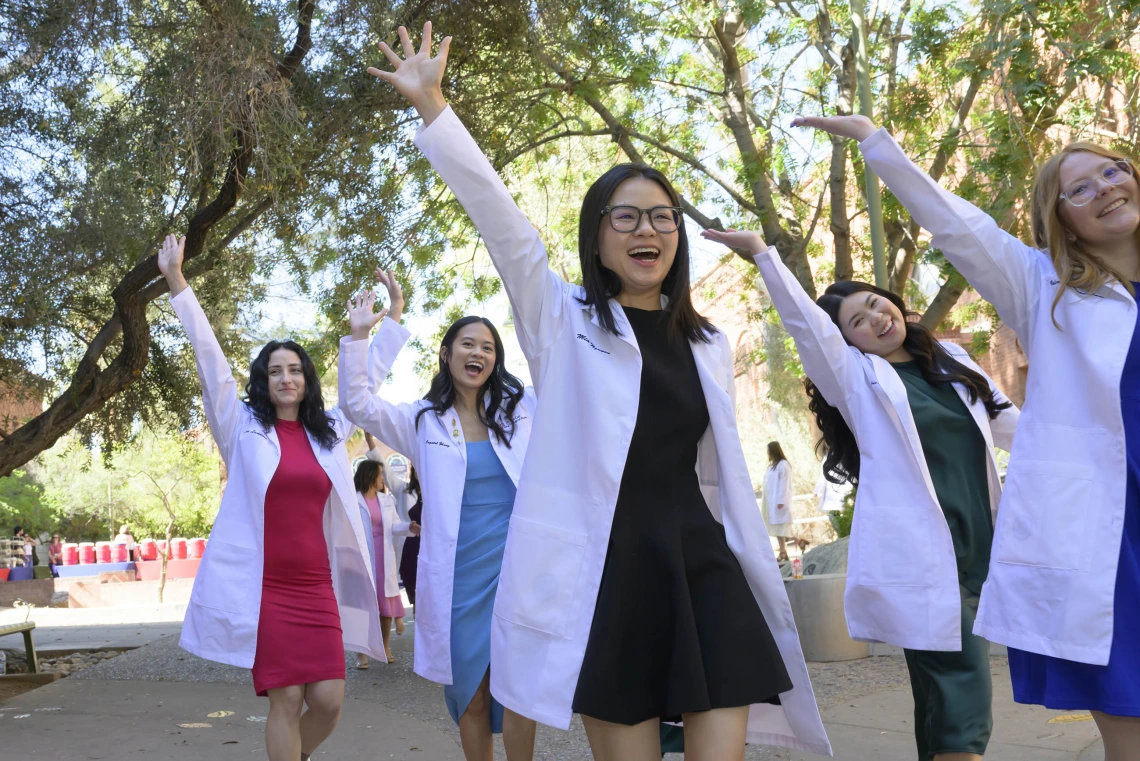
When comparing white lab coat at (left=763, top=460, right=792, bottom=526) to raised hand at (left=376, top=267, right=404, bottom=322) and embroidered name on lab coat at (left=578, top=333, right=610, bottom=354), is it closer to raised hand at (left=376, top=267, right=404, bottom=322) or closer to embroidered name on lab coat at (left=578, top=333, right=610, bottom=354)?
raised hand at (left=376, top=267, right=404, bottom=322)

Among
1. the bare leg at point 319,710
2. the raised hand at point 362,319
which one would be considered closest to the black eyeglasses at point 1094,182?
the raised hand at point 362,319

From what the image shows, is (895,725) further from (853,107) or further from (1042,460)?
(853,107)

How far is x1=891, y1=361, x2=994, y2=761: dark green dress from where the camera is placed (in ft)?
12.5

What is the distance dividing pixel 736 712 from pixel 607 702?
32 centimetres

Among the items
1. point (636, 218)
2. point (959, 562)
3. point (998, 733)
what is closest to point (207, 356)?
point (636, 218)

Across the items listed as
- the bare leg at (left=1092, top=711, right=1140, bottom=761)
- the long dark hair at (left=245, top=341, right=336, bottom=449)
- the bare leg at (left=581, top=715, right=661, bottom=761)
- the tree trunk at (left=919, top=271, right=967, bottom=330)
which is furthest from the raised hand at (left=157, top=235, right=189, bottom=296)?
the tree trunk at (left=919, top=271, right=967, bottom=330)

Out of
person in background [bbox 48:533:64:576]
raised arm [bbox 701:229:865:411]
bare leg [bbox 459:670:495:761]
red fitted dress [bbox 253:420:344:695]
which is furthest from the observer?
person in background [bbox 48:533:64:576]

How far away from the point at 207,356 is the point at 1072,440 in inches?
152

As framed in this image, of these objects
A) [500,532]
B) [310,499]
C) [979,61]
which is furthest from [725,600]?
[979,61]

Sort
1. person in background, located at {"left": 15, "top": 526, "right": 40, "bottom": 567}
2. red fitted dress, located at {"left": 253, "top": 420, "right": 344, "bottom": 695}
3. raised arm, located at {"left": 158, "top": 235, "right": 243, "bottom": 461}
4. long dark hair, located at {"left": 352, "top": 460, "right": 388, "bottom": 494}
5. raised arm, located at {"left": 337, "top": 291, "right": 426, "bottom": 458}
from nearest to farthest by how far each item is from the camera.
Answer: red fitted dress, located at {"left": 253, "top": 420, "right": 344, "bottom": 695}
raised arm, located at {"left": 158, "top": 235, "right": 243, "bottom": 461}
raised arm, located at {"left": 337, "top": 291, "right": 426, "bottom": 458}
long dark hair, located at {"left": 352, "top": 460, "right": 388, "bottom": 494}
person in background, located at {"left": 15, "top": 526, "right": 40, "bottom": 567}

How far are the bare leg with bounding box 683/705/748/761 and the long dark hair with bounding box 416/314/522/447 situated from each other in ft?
8.55

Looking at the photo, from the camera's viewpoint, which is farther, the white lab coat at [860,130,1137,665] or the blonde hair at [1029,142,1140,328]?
the blonde hair at [1029,142,1140,328]

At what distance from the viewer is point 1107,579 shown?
2672mm

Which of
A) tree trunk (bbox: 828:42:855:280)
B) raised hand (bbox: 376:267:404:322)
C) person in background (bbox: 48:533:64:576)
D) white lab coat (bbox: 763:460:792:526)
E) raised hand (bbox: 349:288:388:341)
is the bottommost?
person in background (bbox: 48:533:64:576)
